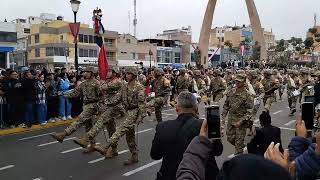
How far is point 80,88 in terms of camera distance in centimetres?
1020

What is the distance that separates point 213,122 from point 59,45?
67922 mm

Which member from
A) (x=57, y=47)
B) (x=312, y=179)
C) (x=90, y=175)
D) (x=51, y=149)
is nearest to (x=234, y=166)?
(x=312, y=179)

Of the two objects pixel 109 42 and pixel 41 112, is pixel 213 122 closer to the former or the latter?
pixel 41 112

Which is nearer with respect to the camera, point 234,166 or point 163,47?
point 234,166

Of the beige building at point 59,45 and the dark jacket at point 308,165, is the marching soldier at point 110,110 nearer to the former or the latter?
the dark jacket at point 308,165

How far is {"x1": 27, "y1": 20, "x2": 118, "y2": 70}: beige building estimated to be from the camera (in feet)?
222

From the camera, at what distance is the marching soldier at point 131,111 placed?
8.62 meters

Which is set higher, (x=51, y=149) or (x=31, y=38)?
(x=31, y=38)

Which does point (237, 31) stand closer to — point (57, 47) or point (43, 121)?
point (57, 47)

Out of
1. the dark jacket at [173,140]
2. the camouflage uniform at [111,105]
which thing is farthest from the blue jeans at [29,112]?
the dark jacket at [173,140]

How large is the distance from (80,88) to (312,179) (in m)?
7.82

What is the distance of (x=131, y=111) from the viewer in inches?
344

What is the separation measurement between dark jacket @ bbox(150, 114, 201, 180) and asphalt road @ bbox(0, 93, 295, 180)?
389 cm

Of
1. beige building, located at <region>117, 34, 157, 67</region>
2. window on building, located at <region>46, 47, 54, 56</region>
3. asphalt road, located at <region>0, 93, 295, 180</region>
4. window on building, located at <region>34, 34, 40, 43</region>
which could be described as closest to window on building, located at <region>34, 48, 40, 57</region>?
window on building, located at <region>34, 34, 40, 43</region>
